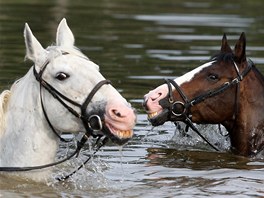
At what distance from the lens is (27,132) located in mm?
7988

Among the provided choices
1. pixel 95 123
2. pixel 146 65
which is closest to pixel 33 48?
pixel 95 123

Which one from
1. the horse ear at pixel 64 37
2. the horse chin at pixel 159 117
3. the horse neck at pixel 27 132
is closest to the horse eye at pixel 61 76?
the horse neck at pixel 27 132

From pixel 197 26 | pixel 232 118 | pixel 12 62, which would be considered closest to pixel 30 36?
pixel 232 118

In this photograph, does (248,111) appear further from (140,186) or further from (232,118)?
(140,186)

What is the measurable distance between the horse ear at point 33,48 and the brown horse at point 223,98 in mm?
2306

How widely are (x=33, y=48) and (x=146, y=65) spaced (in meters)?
10.1

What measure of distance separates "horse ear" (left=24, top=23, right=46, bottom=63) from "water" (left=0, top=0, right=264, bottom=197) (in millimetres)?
1165

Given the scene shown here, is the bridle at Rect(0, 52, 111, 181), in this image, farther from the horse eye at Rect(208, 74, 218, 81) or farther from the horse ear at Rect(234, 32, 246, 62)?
the horse ear at Rect(234, 32, 246, 62)

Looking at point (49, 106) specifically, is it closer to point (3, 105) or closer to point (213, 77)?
point (3, 105)

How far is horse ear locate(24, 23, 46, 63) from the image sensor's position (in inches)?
306

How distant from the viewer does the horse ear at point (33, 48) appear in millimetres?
7770

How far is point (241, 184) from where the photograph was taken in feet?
30.7

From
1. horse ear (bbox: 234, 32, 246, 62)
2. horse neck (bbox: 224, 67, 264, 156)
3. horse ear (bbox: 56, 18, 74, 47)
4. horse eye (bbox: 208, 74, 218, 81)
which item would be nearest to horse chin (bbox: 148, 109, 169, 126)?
horse eye (bbox: 208, 74, 218, 81)

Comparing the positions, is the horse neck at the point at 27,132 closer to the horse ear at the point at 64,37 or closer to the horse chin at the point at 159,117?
the horse ear at the point at 64,37
